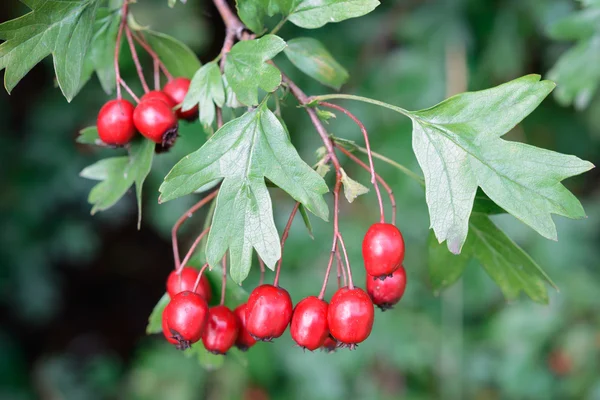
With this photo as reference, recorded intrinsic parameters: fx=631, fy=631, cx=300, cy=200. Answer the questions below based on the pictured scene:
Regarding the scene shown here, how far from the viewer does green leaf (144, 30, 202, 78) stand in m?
1.36

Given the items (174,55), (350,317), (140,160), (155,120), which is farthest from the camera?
(174,55)

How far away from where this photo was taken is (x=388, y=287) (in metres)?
1.11

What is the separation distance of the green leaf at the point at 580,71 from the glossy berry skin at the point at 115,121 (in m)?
1.31

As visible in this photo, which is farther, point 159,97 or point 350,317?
point 159,97

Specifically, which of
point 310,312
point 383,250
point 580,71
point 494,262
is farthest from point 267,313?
point 580,71

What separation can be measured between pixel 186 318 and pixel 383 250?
35 centimetres

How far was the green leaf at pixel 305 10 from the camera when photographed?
106cm

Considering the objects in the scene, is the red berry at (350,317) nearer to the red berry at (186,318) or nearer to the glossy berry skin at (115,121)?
the red berry at (186,318)

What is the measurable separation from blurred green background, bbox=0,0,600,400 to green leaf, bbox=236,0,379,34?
1263mm

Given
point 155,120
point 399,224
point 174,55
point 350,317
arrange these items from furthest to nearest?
point 399,224 < point 174,55 < point 155,120 < point 350,317

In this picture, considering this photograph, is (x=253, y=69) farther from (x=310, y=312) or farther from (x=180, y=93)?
(x=310, y=312)

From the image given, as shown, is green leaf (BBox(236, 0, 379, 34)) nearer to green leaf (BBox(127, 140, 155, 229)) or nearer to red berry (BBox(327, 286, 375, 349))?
green leaf (BBox(127, 140, 155, 229))

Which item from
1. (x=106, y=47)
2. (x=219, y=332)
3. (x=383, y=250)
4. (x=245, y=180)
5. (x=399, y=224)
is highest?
(x=106, y=47)

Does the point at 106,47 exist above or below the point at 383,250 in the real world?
above
